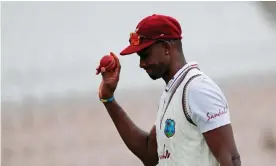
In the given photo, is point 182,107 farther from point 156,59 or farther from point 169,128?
point 156,59

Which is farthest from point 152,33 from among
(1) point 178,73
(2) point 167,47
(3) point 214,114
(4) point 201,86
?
(3) point 214,114

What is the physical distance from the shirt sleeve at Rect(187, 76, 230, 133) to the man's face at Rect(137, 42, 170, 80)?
0.17m

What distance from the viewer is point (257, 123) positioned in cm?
728

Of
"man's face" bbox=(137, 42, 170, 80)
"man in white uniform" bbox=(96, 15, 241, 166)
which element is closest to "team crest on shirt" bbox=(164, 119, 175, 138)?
"man in white uniform" bbox=(96, 15, 241, 166)

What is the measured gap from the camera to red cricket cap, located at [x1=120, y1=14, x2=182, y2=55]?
2545 mm

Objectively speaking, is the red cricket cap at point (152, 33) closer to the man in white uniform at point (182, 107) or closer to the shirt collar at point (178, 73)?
the man in white uniform at point (182, 107)

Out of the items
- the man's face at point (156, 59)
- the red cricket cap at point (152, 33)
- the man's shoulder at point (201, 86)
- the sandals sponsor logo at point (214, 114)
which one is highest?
the red cricket cap at point (152, 33)

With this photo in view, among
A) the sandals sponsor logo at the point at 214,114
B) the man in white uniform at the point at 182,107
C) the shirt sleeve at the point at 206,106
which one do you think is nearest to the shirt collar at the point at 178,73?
the man in white uniform at the point at 182,107

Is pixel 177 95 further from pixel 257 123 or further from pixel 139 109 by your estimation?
pixel 257 123

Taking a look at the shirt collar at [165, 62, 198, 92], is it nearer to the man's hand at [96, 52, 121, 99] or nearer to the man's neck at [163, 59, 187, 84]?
the man's neck at [163, 59, 187, 84]

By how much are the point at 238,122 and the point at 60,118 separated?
1.96 m

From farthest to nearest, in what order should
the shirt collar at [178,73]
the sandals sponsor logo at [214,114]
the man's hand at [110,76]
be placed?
the man's hand at [110,76] → the shirt collar at [178,73] → the sandals sponsor logo at [214,114]

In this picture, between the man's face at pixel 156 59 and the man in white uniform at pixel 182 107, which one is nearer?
the man in white uniform at pixel 182 107

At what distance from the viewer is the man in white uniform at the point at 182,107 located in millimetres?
2383
